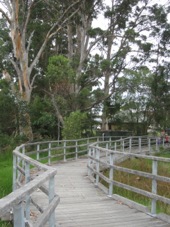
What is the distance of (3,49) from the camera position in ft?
106

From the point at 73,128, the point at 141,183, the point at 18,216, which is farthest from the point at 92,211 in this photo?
the point at 73,128

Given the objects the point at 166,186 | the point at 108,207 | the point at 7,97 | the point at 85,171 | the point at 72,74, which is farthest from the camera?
the point at 72,74

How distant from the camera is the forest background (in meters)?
24.5

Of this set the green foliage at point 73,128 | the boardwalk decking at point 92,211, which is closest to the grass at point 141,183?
the boardwalk decking at point 92,211

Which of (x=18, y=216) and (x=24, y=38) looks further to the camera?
(x=24, y=38)

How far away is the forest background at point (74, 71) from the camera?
24.5 metres

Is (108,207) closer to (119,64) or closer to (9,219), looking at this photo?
(9,219)

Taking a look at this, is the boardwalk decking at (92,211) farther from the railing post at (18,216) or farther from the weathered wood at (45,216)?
the railing post at (18,216)

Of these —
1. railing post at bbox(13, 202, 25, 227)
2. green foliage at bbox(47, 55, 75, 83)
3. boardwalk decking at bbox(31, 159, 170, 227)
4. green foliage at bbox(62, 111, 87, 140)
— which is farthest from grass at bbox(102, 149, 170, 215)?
green foliage at bbox(47, 55, 75, 83)

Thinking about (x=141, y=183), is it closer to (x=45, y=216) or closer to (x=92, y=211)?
(x=92, y=211)

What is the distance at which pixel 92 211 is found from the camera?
7.25 metres

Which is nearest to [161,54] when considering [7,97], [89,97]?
[89,97]

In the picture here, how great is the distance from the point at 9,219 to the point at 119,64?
1010 inches

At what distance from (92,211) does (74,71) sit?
2180 cm
